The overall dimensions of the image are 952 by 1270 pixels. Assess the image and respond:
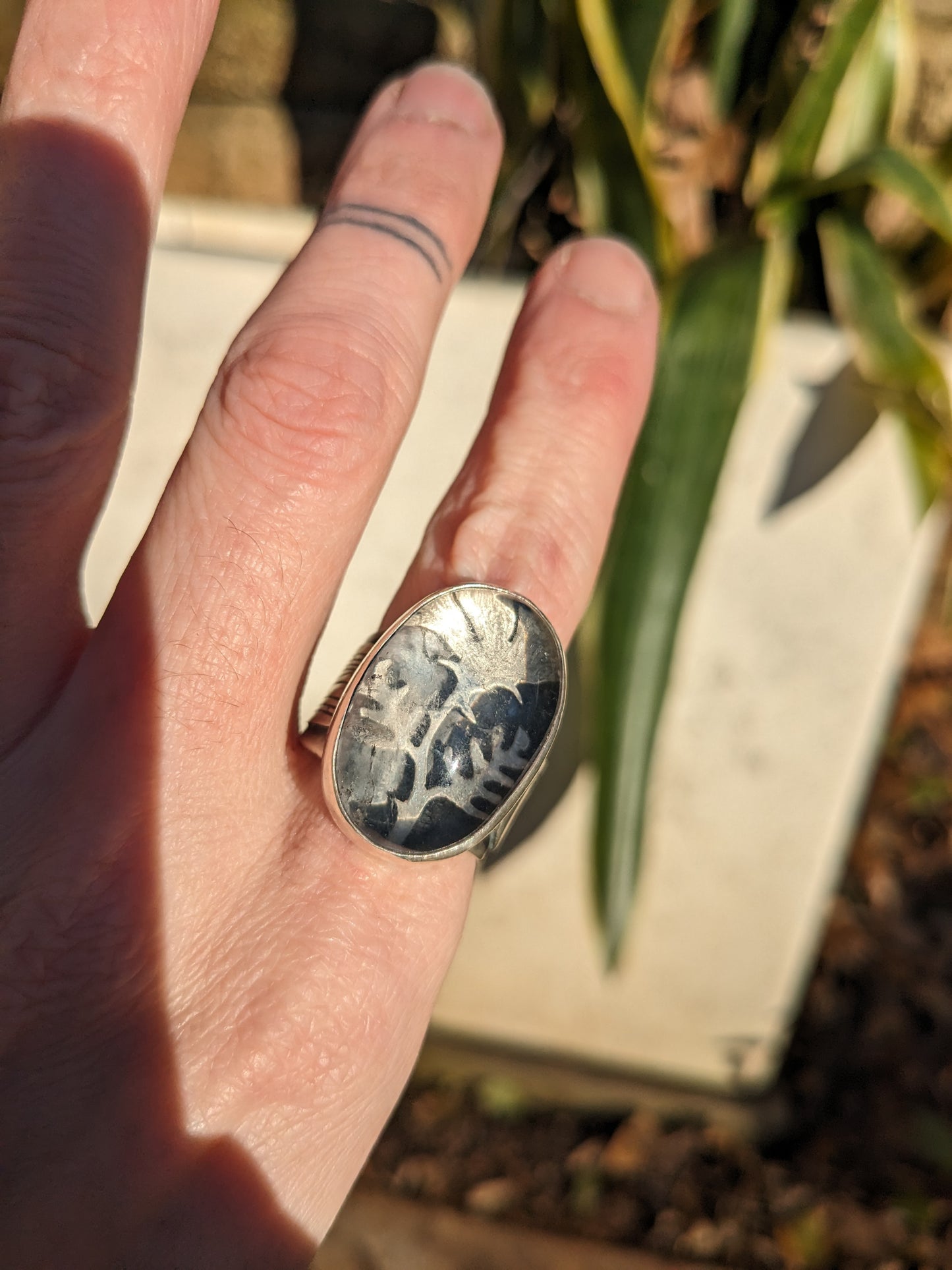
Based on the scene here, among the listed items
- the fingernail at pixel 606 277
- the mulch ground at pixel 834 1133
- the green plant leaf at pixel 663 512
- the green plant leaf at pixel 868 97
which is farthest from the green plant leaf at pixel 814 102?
the mulch ground at pixel 834 1133

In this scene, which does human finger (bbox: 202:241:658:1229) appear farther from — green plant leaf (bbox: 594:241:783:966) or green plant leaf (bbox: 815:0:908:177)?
green plant leaf (bbox: 815:0:908:177)

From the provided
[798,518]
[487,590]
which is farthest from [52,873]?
[798,518]

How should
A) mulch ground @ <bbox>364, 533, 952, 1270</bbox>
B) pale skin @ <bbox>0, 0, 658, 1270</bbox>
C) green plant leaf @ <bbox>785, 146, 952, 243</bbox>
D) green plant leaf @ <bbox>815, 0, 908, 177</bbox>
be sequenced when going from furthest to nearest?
1. mulch ground @ <bbox>364, 533, 952, 1270</bbox>
2. green plant leaf @ <bbox>815, 0, 908, 177</bbox>
3. green plant leaf @ <bbox>785, 146, 952, 243</bbox>
4. pale skin @ <bbox>0, 0, 658, 1270</bbox>

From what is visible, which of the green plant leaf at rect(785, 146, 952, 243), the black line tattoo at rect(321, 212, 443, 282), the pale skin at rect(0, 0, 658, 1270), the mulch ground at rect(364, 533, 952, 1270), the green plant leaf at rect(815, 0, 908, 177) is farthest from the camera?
the mulch ground at rect(364, 533, 952, 1270)

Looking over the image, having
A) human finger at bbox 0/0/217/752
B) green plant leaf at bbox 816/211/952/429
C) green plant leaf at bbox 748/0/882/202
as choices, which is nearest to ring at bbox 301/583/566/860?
human finger at bbox 0/0/217/752

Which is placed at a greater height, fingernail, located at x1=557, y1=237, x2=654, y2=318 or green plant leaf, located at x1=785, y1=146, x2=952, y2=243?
green plant leaf, located at x1=785, y1=146, x2=952, y2=243

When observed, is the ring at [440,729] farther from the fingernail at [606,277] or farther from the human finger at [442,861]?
the fingernail at [606,277]

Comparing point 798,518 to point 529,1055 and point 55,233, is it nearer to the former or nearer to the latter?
point 55,233

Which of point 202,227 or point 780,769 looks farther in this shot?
point 202,227

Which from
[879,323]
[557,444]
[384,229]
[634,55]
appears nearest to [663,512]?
A: [557,444]
